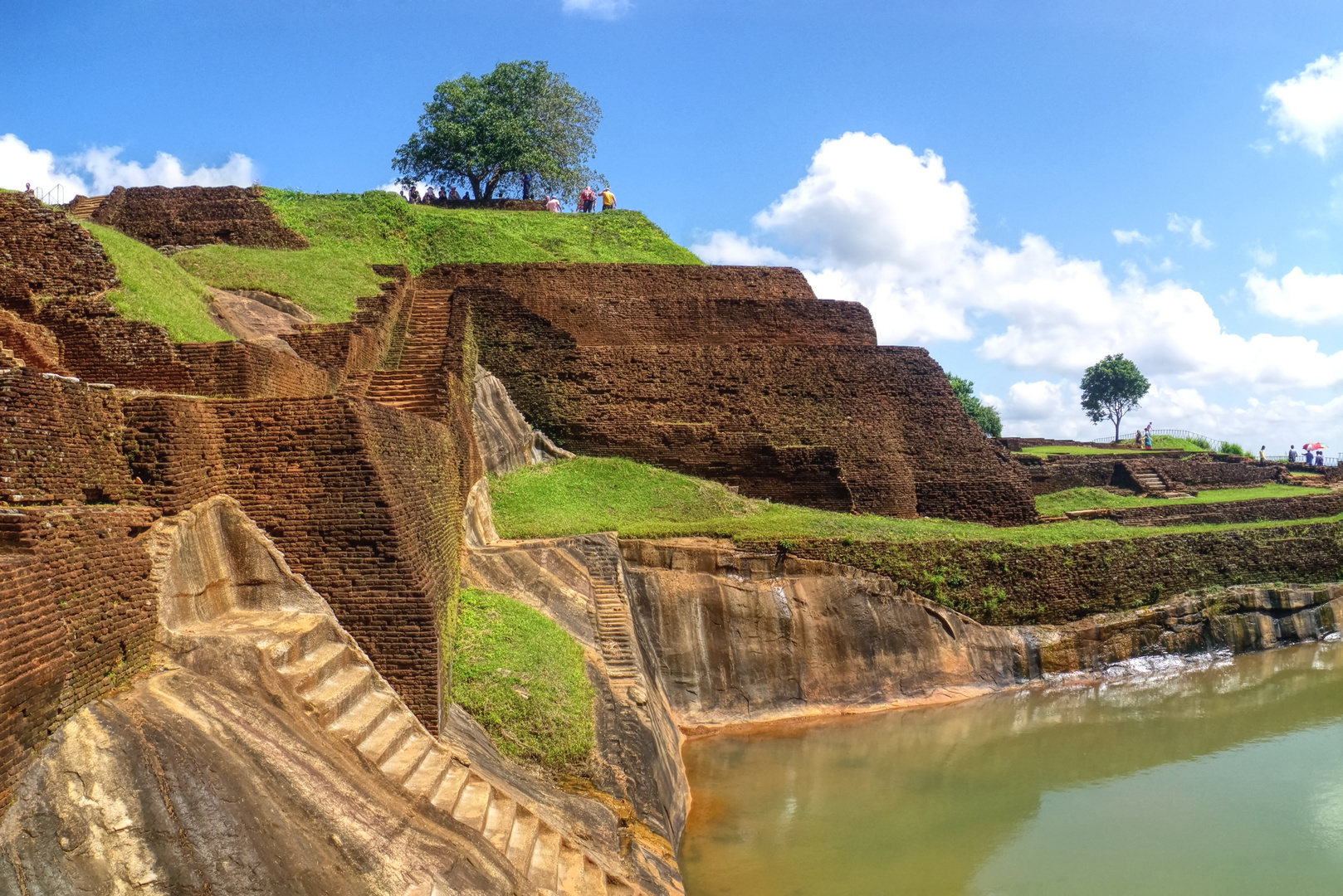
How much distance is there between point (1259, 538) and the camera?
1872cm

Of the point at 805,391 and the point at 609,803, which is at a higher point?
the point at 805,391

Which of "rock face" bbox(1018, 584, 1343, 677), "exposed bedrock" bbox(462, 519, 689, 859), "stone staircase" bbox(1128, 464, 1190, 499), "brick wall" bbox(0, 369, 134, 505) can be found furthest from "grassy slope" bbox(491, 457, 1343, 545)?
"brick wall" bbox(0, 369, 134, 505)

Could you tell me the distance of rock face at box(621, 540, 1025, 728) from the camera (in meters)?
13.6

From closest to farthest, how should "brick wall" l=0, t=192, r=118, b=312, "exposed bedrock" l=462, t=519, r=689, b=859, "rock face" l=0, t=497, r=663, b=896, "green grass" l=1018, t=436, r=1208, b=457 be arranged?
1. "rock face" l=0, t=497, r=663, b=896
2. "exposed bedrock" l=462, t=519, r=689, b=859
3. "brick wall" l=0, t=192, r=118, b=312
4. "green grass" l=1018, t=436, r=1208, b=457

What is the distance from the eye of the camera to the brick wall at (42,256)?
10898mm

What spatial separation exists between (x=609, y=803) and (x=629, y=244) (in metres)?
21.1

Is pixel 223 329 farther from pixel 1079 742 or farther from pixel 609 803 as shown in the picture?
pixel 1079 742

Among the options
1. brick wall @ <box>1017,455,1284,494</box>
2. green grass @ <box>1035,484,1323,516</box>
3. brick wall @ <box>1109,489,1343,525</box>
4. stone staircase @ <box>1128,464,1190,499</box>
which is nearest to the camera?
brick wall @ <box>1109,489,1343,525</box>

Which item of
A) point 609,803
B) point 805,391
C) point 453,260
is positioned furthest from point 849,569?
point 453,260

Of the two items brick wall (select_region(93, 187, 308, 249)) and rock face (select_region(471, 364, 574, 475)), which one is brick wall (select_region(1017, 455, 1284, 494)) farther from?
brick wall (select_region(93, 187, 308, 249))

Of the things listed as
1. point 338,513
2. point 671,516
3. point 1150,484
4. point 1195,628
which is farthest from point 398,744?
point 1150,484

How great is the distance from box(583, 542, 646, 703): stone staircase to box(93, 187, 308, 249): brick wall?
14.1m

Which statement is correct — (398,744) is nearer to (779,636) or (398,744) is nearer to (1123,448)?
(779,636)

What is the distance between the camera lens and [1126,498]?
78.4 ft
